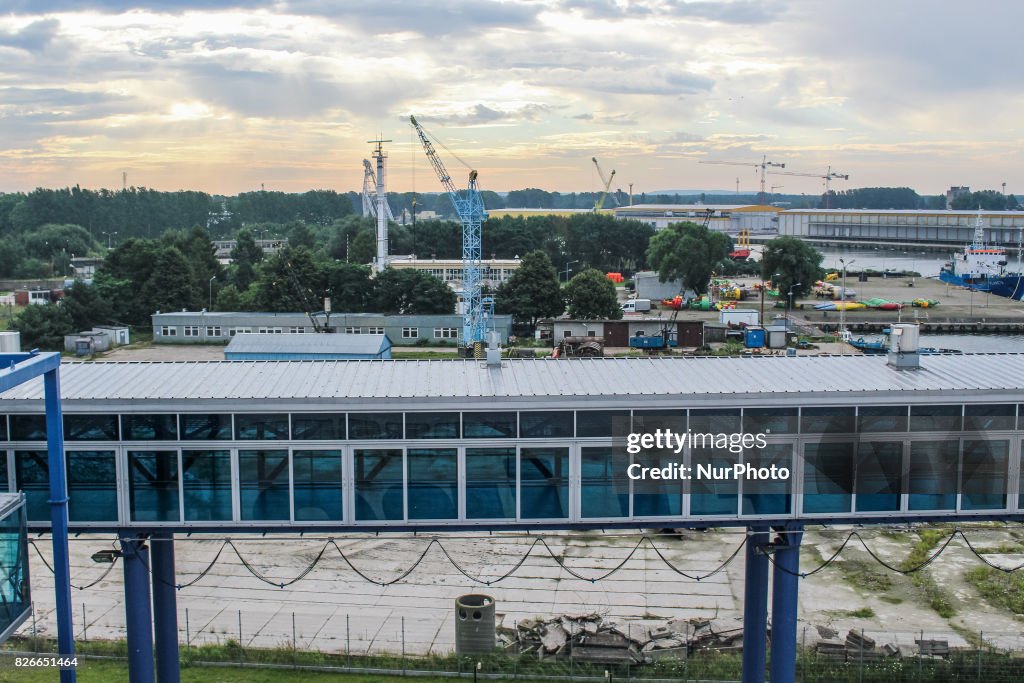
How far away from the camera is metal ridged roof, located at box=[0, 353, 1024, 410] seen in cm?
1028

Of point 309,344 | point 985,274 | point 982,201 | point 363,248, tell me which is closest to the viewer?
point 309,344

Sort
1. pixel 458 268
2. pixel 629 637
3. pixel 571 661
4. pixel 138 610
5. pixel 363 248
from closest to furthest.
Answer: pixel 138 610 < pixel 571 661 < pixel 629 637 < pixel 458 268 < pixel 363 248

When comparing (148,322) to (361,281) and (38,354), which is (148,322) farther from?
(38,354)

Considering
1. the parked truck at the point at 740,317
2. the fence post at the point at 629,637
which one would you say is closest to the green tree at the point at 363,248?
the parked truck at the point at 740,317

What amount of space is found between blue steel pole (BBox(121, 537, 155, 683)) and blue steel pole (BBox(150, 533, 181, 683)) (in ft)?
1.16

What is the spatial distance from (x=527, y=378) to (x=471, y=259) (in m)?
40.1

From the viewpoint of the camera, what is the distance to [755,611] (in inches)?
447

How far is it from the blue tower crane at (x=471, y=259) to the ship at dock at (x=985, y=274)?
38813mm

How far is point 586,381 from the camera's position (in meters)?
10.8

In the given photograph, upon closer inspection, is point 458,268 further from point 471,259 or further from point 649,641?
point 649,641

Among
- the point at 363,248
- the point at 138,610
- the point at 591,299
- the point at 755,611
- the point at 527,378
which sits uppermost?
the point at 363,248

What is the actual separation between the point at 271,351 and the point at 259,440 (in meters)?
29.2

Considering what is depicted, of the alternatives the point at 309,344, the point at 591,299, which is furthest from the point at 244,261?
the point at 309,344

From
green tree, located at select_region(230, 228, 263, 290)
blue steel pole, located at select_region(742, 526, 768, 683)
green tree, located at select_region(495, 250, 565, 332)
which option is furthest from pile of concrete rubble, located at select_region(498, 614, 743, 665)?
green tree, located at select_region(230, 228, 263, 290)
